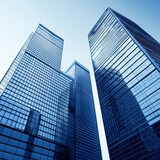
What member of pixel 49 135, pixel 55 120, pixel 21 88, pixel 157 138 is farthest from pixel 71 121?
pixel 157 138

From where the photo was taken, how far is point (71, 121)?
73562 millimetres

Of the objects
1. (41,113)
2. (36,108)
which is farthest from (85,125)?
(36,108)

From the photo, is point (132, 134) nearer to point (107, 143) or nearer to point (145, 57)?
point (107, 143)

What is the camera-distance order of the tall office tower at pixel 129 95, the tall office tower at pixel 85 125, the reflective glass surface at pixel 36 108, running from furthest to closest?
1. the tall office tower at pixel 85 125
2. the tall office tower at pixel 129 95
3. the reflective glass surface at pixel 36 108

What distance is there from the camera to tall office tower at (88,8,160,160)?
A: 47.6 metres

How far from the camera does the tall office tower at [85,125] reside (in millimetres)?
72669

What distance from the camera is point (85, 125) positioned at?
88938 millimetres

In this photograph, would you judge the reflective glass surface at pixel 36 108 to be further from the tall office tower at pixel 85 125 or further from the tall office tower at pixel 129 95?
the tall office tower at pixel 129 95

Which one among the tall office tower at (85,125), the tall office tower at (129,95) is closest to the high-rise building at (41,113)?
the tall office tower at (85,125)

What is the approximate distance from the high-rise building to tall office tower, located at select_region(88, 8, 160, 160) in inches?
657

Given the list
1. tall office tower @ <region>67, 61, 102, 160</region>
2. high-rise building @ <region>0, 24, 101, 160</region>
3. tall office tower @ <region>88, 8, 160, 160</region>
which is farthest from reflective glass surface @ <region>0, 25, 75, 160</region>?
tall office tower @ <region>88, 8, 160, 160</region>

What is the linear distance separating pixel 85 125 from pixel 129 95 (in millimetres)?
37812

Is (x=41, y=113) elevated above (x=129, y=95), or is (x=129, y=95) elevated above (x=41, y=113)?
(x=129, y=95)

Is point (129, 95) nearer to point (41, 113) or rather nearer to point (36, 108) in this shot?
point (41, 113)
